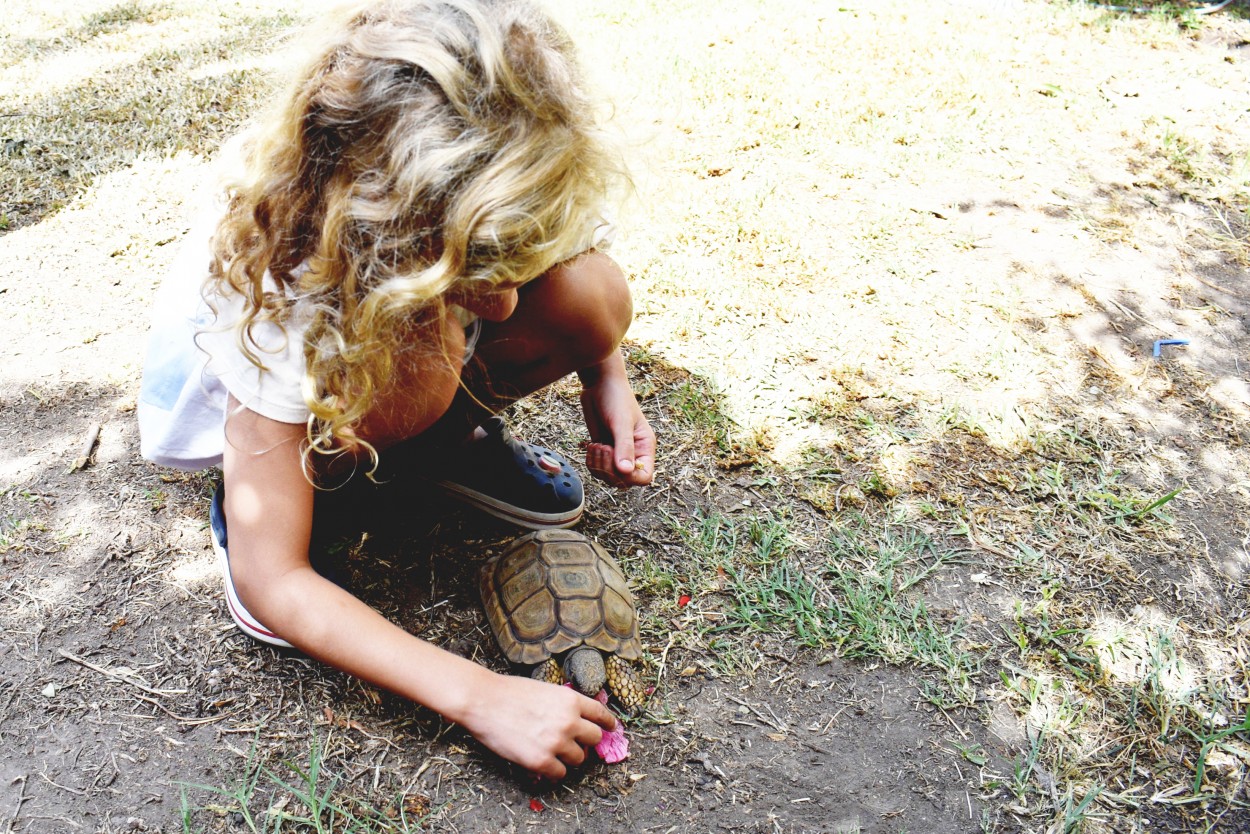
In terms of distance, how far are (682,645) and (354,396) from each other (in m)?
0.80

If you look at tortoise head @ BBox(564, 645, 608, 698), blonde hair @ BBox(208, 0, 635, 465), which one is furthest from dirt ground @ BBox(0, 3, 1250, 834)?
blonde hair @ BBox(208, 0, 635, 465)

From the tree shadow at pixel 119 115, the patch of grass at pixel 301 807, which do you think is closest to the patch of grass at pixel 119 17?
the tree shadow at pixel 119 115

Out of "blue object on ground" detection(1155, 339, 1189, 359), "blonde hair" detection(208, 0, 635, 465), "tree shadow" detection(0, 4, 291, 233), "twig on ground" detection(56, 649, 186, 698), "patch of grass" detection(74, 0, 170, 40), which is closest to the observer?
"blonde hair" detection(208, 0, 635, 465)

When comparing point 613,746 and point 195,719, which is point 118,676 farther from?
point 613,746

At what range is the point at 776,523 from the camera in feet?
6.30

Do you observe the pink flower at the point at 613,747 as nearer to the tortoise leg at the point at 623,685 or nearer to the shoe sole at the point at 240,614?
the tortoise leg at the point at 623,685

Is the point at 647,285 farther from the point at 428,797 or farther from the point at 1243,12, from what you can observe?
the point at 1243,12

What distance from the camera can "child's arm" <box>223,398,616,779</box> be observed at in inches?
51.5

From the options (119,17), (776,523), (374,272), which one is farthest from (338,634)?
(119,17)

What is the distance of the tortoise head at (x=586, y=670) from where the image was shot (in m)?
1.49

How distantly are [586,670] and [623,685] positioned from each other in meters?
0.08

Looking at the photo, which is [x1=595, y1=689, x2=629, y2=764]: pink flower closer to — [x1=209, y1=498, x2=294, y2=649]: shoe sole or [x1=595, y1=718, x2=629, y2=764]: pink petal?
[x1=595, y1=718, x2=629, y2=764]: pink petal

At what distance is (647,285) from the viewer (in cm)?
260

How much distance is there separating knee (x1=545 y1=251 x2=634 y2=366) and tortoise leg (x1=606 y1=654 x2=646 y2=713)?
0.59 m
